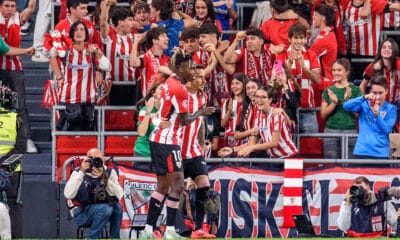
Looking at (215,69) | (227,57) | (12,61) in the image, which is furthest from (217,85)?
(12,61)

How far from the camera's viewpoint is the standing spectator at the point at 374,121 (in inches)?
749

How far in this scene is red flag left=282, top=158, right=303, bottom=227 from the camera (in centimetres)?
1872

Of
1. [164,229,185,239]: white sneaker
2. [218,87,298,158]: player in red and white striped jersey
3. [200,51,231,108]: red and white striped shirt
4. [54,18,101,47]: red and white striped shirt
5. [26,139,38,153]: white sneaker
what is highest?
[54,18,101,47]: red and white striped shirt

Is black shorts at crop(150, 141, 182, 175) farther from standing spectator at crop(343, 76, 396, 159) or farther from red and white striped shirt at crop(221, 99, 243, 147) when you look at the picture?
standing spectator at crop(343, 76, 396, 159)

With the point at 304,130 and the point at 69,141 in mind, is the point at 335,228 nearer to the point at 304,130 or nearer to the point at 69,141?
the point at 304,130

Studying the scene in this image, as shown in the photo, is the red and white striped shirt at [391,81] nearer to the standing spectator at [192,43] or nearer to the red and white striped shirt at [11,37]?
the standing spectator at [192,43]

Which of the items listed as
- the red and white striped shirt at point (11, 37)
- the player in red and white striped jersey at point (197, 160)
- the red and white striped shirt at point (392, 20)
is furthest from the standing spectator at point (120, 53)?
the red and white striped shirt at point (392, 20)

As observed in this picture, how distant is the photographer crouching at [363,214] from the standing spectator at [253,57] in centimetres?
330

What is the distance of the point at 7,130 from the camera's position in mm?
17984

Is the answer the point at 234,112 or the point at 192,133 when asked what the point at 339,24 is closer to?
the point at 234,112

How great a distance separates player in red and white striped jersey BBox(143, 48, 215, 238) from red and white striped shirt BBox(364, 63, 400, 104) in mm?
3884

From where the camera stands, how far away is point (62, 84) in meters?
20.2

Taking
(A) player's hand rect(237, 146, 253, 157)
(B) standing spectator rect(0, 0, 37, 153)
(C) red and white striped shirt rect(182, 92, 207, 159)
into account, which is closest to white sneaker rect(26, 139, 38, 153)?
(B) standing spectator rect(0, 0, 37, 153)

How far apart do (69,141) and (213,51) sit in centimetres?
218
